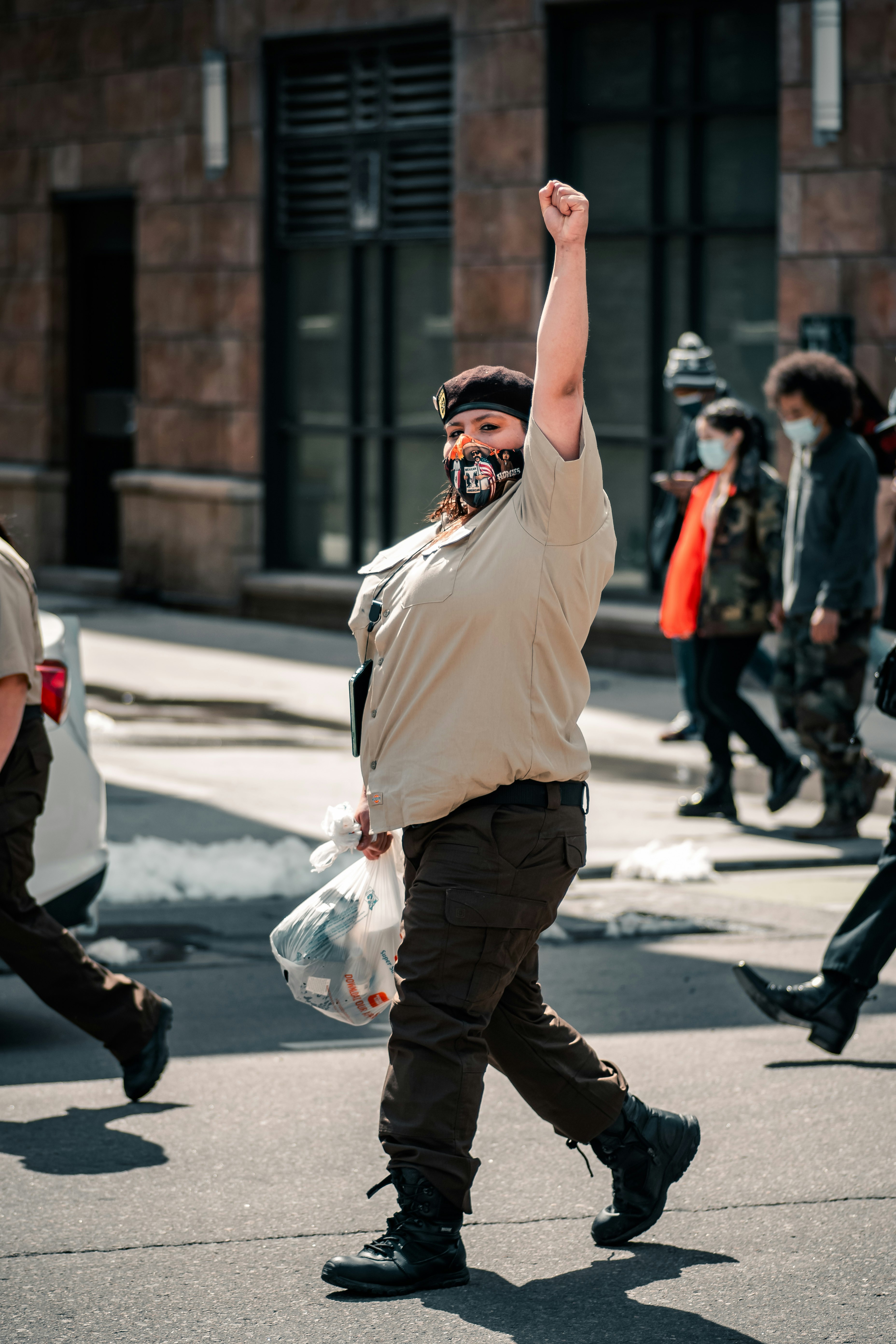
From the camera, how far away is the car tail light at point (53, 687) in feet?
19.3

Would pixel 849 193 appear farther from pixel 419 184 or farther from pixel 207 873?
pixel 207 873

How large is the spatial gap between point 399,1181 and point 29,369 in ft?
48.2

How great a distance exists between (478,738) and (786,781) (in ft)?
16.9

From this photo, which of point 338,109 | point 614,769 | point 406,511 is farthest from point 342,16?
point 614,769

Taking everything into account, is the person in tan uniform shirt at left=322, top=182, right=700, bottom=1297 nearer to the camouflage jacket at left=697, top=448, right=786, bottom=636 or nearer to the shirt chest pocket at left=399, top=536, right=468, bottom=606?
the shirt chest pocket at left=399, top=536, right=468, bottom=606

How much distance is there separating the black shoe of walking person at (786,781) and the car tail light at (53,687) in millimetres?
3903

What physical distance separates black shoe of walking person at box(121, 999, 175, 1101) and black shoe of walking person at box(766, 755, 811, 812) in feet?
14.2

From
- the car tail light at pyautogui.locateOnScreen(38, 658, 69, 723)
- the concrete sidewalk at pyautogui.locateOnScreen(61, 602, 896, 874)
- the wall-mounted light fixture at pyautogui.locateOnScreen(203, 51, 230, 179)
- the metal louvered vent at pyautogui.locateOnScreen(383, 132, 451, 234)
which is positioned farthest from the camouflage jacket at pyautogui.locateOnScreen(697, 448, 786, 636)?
the wall-mounted light fixture at pyautogui.locateOnScreen(203, 51, 230, 179)

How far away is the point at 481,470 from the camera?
4051 millimetres

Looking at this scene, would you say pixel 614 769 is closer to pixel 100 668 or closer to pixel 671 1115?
pixel 100 668

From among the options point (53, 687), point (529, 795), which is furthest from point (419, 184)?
point (529, 795)

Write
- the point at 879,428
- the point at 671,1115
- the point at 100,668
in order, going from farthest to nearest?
the point at 100,668, the point at 879,428, the point at 671,1115

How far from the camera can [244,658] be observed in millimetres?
13984

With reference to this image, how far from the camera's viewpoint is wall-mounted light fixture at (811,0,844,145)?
38.9 ft
